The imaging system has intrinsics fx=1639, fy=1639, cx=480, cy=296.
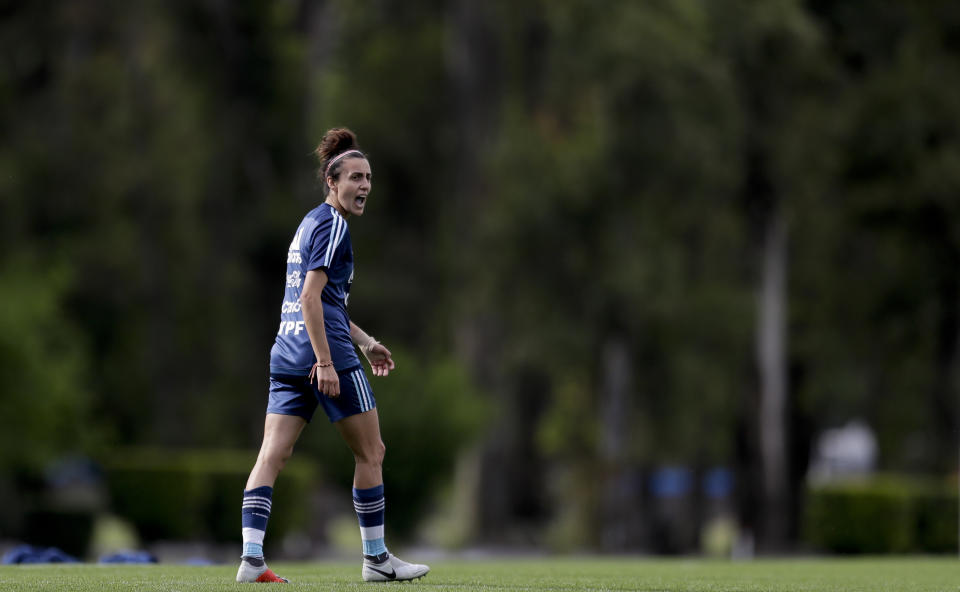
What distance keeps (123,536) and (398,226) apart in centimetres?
→ 1485

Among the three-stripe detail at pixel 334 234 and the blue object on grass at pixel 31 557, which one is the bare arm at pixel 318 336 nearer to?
the three-stripe detail at pixel 334 234

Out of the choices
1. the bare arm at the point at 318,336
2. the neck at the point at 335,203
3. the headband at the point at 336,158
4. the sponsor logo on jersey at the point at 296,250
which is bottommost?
the bare arm at the point at 318,336

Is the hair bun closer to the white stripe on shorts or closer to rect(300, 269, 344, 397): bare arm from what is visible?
rect(300, 269, 344, 397): bare arm

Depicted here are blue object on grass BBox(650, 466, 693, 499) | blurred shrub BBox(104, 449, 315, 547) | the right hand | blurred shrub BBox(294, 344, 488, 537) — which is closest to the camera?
the right hand

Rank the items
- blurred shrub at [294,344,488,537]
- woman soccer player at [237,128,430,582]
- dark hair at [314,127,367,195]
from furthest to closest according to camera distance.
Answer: blurred shrub at [294,344,488,537] < dark hair at [314,127,367,195] < woman soccer player at [237,128,430,582]

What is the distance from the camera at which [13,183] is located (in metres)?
35.5

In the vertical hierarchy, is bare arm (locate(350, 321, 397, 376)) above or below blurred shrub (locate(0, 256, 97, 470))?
below

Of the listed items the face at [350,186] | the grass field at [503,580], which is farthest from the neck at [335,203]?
the grass field at [503,580]

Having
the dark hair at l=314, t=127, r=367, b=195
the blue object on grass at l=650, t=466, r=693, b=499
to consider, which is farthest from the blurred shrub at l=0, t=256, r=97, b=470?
the blue object on grass at l=650, t=466, r=693, b=499

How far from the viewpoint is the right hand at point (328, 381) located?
8734 mm

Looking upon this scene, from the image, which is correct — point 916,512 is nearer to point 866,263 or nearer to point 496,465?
point 866,263

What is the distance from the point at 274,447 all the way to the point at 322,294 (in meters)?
0.88

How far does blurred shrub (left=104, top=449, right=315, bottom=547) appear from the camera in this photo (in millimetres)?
28250

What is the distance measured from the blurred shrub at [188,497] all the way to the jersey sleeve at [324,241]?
19.2 metres
